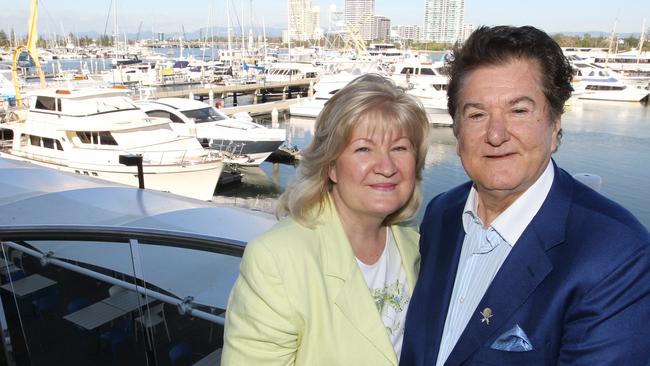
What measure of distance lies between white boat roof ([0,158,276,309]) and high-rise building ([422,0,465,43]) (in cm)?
12063

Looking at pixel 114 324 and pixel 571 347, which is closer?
pixel 571 347

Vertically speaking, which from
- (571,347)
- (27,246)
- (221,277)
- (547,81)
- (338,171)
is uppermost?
(547,81)

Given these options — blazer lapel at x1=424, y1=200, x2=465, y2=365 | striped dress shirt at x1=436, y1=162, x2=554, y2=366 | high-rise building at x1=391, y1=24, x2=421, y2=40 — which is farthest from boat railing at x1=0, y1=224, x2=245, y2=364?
high-rise building at x1=391, y1=24, x2=421, y2=40

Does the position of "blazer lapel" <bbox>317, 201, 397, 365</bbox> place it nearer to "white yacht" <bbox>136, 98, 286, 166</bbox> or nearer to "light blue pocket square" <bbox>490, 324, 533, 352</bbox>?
"light blue pocket square" <bbox>490, 324, 533, 352</bbox>

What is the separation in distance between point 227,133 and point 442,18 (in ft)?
376

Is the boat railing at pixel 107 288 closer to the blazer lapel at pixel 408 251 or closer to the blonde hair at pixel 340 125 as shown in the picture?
the blonde hair at pixel 340 125

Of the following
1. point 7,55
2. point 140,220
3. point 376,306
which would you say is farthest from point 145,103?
point 7,55

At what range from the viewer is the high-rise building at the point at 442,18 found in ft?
387

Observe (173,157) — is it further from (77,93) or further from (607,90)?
(607,90)

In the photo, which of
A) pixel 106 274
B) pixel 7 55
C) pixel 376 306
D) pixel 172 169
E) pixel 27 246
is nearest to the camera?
pixel 376 306

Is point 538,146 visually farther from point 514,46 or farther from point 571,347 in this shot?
point 571,347

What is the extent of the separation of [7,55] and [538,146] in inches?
4120

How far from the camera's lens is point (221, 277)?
2248mm

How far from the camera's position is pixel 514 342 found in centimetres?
125
